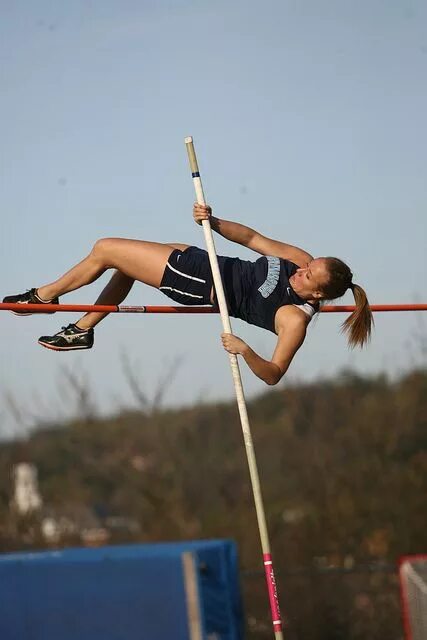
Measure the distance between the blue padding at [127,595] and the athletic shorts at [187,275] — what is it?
1.71 m

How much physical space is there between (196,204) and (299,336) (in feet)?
2.87

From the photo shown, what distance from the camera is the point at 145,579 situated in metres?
8.42

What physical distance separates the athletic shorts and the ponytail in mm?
735

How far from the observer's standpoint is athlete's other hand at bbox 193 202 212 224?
7.39m

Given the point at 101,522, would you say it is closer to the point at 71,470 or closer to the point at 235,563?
the point at 71,470

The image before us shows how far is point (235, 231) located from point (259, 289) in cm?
39

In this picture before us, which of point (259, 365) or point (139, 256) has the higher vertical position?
point (139, 256)

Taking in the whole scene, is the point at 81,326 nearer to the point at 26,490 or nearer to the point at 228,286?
the point at 228,286

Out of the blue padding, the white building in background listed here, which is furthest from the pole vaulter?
the white building in background

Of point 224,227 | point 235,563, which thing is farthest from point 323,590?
point 224,227

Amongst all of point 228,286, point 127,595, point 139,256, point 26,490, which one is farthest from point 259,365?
point 26,490

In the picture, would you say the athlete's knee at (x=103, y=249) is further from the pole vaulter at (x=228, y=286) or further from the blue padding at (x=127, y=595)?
the blue padding at (x=127, y=595)

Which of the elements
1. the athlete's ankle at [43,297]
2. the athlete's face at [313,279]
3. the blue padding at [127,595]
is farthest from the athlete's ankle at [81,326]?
the blue padding at [127,595]

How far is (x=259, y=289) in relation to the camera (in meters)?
7.35
